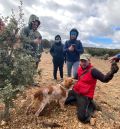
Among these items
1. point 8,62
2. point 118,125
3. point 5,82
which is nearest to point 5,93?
point 5,82

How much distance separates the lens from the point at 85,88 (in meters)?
8.95

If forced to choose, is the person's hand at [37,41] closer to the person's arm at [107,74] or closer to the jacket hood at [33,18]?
the jacket hood at [33,18]

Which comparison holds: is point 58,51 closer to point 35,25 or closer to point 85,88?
point 35,25

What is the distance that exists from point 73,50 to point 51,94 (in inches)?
120

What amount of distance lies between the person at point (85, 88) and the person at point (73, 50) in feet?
6.86

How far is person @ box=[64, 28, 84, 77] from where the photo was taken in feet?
37.0

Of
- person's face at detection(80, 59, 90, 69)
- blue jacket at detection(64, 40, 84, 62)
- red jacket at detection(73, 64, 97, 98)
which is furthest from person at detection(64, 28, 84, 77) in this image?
person's face at detection(80, 59, 90, 69)

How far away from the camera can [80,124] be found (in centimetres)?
836

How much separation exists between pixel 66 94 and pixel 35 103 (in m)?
0.87

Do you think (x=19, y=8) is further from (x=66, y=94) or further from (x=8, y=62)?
(x=66, y=94)

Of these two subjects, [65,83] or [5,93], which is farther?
[65,83]

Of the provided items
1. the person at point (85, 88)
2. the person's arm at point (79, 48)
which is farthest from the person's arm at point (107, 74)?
the person's arm at point (79, 48)

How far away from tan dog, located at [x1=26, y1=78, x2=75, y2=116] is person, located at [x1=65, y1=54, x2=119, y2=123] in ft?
0.97

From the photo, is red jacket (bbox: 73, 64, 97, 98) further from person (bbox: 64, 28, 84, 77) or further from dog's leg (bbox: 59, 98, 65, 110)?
person (bbox: 64, 28, 84, 77)
